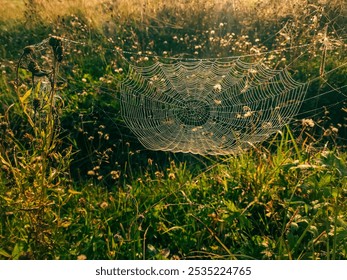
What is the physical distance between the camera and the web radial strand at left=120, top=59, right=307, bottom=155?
4539 millimetres

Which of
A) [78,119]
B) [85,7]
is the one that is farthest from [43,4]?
[78,119]

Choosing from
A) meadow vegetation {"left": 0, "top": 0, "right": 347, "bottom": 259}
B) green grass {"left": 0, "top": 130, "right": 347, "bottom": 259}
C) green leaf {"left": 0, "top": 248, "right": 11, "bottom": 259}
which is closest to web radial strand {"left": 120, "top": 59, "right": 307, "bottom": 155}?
meadow vegetation {"left": 0, "top": 0, "right": 347, "bottom": 259}

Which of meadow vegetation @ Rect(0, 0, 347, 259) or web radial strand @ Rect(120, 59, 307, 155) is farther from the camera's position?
web radial strand @ Rect(120, 59, 307, 155)

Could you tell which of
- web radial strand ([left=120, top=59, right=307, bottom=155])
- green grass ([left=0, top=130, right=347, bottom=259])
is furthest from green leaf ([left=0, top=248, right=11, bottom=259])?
web radial strand ([left=120, top=59, right=307, bottom=155])

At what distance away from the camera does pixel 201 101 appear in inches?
209

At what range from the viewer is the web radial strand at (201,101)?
14.9ft

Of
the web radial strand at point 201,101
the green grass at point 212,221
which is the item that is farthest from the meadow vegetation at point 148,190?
the web radial strand at point 201,101

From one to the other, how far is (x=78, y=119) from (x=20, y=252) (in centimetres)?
207

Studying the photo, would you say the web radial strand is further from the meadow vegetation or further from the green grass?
the green grass

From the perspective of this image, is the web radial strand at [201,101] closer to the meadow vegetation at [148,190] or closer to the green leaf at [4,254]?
the meadow vegetation at [148,190]

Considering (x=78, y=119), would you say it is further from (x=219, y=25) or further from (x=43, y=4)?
(x=43, y=4)

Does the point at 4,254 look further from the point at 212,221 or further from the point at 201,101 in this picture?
the point at 201,101

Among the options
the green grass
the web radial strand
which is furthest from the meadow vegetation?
the web radial strand

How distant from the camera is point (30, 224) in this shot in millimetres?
2793
